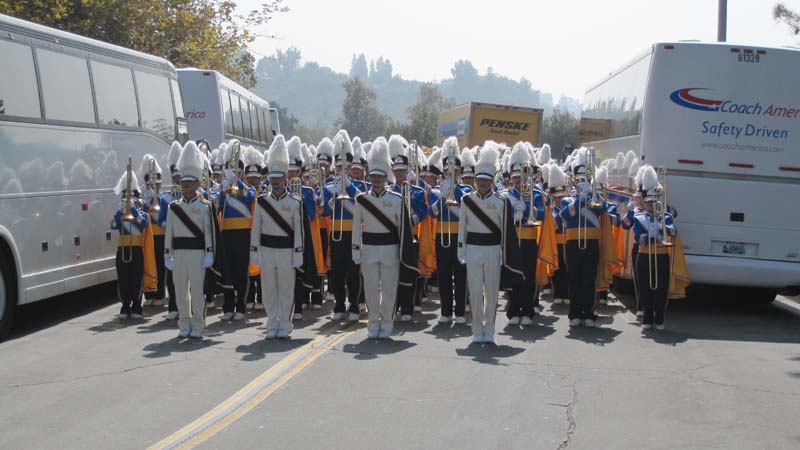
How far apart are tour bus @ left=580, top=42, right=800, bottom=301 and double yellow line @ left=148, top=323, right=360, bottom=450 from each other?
5307 mm

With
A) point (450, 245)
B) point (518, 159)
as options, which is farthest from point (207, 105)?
point (518, 159)

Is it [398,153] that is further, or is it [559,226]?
[559,226]

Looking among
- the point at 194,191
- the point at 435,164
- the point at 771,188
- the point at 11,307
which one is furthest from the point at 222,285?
the point at 771,188

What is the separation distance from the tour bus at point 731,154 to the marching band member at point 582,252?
144cm

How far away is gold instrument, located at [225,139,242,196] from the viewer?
12.4 meters

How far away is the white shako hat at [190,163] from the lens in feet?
35.1

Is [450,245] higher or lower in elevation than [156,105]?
lower

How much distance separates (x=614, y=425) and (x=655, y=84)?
22.9 feet

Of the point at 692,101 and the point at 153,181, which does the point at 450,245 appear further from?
the point at 153,181

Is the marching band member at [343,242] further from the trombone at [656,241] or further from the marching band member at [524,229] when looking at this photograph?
the trombone at [656,241]

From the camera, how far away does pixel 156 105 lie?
16.2 m

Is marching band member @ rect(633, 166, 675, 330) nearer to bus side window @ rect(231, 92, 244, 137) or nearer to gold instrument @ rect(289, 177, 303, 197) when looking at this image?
gold instrument @ rect(289, 177, 303, 197)

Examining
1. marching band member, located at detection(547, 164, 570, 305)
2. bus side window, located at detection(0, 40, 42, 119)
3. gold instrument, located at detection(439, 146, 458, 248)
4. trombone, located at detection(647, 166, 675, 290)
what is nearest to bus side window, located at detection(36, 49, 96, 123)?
bus side window, located at detection(0, 40, 42, 119)

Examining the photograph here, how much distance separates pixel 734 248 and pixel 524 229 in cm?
295
